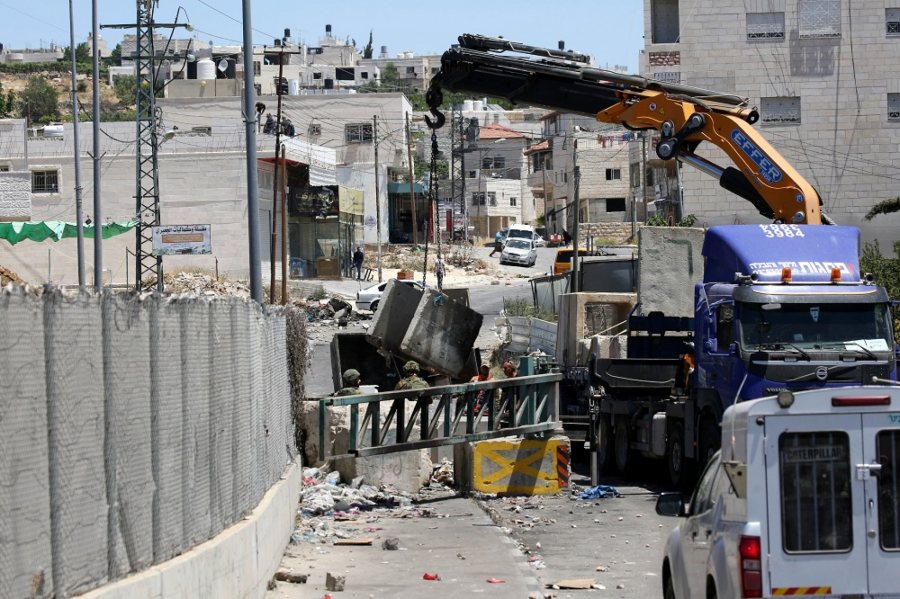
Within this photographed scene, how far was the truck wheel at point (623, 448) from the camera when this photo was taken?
19.5m

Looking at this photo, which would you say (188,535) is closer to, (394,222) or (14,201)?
(14,201)

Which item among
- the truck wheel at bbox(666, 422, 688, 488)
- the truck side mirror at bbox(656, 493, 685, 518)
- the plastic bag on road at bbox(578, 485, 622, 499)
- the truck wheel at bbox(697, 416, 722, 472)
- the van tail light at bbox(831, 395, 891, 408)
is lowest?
the plastic bag on road at bbox(578, 485, 622, 499)

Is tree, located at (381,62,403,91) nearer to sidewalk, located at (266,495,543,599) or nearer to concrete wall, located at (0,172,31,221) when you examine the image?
concrete wall, located at (0,172,31,221)

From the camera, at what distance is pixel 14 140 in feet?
188

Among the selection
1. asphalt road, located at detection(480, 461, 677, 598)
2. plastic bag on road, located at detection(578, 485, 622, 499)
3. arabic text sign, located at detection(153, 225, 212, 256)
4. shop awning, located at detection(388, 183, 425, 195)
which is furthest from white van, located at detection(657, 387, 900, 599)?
shop awning, located at detection(388, 183, 425, 195)

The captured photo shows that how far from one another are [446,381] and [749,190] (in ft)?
28.3

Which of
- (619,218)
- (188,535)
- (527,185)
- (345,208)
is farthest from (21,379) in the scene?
(527,185)

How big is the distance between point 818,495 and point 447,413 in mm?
11296

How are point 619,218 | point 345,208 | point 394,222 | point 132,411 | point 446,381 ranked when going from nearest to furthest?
point 132,411 → point 446,381 → point 345,208 → point 394,222 → point 619,218

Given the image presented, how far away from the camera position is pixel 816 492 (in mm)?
6363

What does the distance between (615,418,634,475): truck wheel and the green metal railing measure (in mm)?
1430

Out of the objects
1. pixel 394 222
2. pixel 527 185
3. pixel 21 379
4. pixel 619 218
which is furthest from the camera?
pixel 527 185

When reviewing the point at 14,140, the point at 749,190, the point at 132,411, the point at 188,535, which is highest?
the point at 14,140

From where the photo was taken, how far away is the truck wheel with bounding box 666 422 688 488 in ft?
56.1
